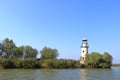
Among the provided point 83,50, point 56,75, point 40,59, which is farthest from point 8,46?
point 56,75

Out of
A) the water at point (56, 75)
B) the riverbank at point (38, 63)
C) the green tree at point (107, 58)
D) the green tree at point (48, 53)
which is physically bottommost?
the water at point (56, 75)

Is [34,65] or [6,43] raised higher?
[6,43]

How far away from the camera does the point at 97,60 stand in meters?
97.6

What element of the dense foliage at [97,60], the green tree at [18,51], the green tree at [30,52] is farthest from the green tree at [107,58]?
the green tree at [18,51]

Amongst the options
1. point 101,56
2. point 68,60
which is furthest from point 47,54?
point 101,56

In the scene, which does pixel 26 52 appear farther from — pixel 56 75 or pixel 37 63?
pixel 56 75

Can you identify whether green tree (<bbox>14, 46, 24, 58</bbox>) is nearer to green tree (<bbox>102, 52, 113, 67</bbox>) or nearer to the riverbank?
the riverbank

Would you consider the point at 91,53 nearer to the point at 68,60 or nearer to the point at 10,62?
the point at 68,60

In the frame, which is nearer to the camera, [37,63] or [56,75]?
[56,75]

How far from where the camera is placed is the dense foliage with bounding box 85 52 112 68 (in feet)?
320

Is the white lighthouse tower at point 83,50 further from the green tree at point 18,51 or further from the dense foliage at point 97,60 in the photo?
the green tree at point 18,51

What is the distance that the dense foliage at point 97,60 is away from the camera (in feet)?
320

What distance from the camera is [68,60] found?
97438mm

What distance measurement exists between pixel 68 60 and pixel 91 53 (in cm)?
858
